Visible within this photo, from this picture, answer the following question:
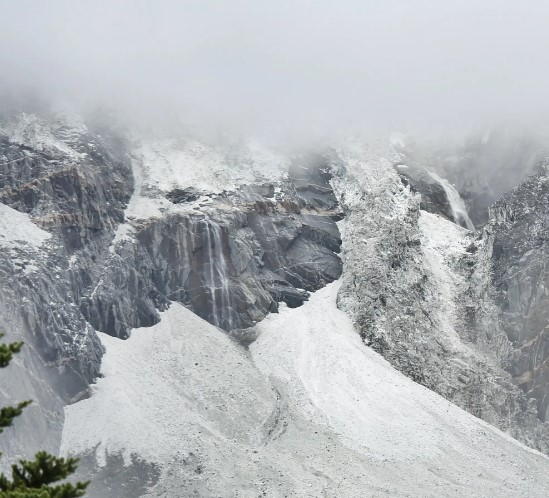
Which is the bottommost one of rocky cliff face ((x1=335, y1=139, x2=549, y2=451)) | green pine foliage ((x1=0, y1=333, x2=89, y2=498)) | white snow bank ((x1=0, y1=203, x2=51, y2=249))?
rocky cliff face ((x1=335, y1=139, x2=549, y2=451))

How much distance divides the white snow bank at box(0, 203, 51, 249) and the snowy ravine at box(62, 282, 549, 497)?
12759mm

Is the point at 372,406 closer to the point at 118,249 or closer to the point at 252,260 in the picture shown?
the point at 252,260

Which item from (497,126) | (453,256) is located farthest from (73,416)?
(497,126)

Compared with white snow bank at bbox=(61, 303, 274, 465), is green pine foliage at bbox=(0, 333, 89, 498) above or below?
above

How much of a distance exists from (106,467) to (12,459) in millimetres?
A: 7072

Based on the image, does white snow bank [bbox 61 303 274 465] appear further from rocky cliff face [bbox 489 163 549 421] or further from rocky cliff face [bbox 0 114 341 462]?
rocky cliff face [bbox 489 163 549 421]

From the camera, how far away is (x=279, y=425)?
67125 mm

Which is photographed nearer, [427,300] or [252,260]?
[427,300]

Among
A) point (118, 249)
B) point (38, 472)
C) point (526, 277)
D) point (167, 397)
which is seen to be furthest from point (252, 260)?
point (38, 472)

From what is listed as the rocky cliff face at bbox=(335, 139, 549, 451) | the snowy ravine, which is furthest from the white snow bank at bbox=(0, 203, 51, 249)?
the rocky cliff face at bbox=(335, 139, 549, 451)

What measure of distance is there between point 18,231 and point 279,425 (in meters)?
33.1

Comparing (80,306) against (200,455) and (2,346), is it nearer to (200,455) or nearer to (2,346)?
(200,455)

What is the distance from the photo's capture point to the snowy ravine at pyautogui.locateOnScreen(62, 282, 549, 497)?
58688 millimetres

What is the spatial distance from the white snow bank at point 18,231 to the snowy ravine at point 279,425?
1276cm
